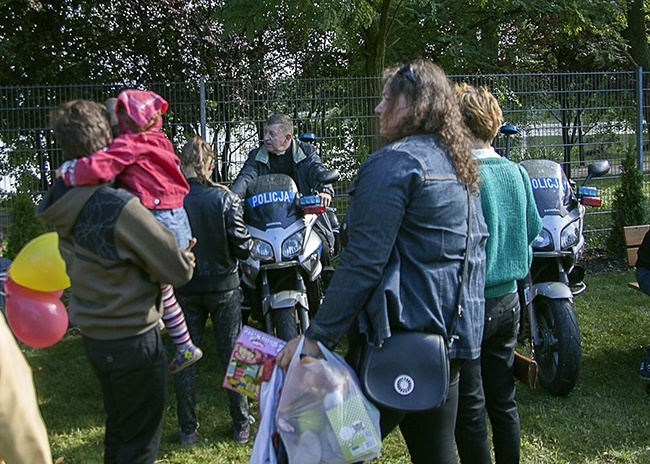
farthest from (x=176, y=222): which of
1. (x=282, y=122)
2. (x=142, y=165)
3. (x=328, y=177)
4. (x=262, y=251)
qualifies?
(x=282, y=122)

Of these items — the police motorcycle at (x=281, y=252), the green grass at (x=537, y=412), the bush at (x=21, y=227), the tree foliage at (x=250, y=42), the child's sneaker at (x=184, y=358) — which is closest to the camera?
the child's sneaker at (x=184, y=358)

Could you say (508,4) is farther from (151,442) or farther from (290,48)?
(151,442)

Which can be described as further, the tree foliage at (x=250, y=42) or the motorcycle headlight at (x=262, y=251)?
the tree foliage at (x=250, y=42)

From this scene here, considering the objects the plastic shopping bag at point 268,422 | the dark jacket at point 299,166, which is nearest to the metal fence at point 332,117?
the dark jacket at point 299,166

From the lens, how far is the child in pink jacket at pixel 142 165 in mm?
2770

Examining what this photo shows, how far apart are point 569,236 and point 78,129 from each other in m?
3.35

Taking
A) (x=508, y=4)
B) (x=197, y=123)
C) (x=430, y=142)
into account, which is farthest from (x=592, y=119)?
(x=430, y=142)

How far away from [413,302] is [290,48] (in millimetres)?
12045

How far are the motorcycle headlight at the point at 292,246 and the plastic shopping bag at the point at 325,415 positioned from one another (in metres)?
2.29

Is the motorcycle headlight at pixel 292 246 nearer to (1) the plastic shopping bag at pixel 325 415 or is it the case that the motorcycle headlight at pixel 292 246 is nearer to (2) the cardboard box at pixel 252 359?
(2) the cardboard box at pixel 252 359

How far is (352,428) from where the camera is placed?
7.91ft

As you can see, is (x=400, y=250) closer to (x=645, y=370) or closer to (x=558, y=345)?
(x=558, y=345)

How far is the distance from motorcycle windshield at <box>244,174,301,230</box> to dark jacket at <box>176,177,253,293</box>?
47 cm

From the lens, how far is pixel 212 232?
4352 mm
